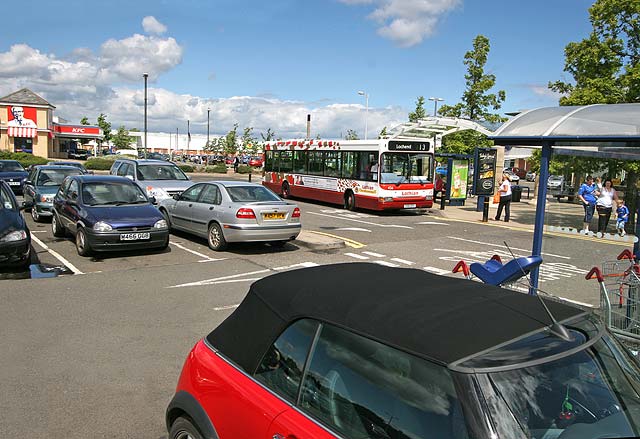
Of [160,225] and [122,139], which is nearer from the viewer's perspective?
[160,225]

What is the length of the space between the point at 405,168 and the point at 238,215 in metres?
10.9

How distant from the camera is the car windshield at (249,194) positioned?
Answer: 11961mm

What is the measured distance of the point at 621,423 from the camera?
7.39 feet

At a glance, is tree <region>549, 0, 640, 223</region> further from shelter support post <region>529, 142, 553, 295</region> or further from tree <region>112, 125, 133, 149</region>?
tree <region>112, 125, 133, 149</region>

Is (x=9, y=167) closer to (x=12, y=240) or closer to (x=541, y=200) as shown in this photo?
(x=12, y=240)

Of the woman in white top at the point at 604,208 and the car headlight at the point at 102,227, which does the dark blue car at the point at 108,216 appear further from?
the woman in white top at the point at 604,208

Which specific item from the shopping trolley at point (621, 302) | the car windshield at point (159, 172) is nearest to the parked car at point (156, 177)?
the car windshield at point (159, 172)

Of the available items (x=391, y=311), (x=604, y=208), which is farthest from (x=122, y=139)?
(x=391, y=311)

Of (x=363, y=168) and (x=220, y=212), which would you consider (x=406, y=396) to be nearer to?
(x=220, y=212)

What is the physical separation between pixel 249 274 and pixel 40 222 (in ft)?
30.6

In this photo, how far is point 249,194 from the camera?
1216 centimetres

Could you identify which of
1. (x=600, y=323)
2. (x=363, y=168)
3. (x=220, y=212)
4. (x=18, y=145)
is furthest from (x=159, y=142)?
(x=600, y=323)

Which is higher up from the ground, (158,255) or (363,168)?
(363,168)

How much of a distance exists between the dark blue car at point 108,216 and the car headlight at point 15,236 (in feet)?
4.43
